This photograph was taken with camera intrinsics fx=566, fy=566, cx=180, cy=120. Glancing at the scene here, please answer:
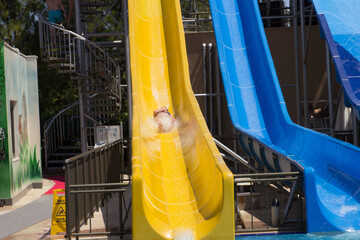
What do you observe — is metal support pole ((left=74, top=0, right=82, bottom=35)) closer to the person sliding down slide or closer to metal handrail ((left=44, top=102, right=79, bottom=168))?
metal handrail ((left=44, top=102, right=79, bottom=168))

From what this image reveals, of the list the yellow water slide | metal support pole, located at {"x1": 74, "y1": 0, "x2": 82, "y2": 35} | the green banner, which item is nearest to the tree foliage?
metal support pole, located at {"x1": 74, "y1": 0, "x2": 82, "y2": 35}

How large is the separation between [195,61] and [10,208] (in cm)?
707

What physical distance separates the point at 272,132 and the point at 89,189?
476 cm

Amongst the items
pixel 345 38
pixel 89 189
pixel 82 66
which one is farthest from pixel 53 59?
pixel 345 38

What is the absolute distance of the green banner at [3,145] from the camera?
1192cm

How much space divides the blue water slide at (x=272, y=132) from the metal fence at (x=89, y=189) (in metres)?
2.71

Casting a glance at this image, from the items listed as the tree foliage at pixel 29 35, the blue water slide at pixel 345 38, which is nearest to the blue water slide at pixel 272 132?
the blue water slide at pixel 345 38

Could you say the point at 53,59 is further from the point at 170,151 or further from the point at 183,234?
the point at 183,234

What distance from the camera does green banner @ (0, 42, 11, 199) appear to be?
11.9 metres

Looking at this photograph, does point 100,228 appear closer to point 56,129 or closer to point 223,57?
point 223,57

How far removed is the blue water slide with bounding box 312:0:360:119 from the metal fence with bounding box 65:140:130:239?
15.3 feet

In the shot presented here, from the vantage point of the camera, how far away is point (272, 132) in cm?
1220

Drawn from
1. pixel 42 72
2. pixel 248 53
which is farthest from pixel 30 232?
pixel 42 72

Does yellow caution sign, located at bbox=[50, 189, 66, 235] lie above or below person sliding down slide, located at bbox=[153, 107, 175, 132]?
below
